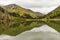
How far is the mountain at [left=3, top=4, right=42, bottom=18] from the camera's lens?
21.3 feet

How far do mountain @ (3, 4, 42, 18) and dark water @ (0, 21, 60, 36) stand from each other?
281 mm

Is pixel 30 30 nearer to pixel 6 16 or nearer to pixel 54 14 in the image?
pixel 6 16

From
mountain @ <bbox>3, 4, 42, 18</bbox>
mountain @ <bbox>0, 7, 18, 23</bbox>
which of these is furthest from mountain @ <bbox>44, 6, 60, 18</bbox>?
mountain @ <bbox>0, 7, 18, 23</bbox>

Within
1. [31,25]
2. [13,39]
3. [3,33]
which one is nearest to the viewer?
[13,39]

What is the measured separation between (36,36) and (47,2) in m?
1.66

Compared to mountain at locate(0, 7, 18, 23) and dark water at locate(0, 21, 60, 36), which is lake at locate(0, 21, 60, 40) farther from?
mountain at locate(0, 7, 18, 23)

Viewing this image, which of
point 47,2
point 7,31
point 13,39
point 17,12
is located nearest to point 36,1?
point 47,2

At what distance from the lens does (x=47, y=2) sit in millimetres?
6434

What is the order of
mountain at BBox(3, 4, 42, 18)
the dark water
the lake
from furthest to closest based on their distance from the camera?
1. mountain at BBox(3, 4, 42, 18)
2. the dark water
3. the lake

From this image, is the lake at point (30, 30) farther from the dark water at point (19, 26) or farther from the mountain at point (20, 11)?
the mountain at point (20, 11)

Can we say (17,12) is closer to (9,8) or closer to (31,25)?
(9,8)

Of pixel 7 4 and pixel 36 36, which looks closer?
pixel 36 36

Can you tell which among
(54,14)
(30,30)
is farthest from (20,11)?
(54,14)

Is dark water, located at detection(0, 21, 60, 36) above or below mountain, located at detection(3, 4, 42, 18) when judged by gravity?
below
